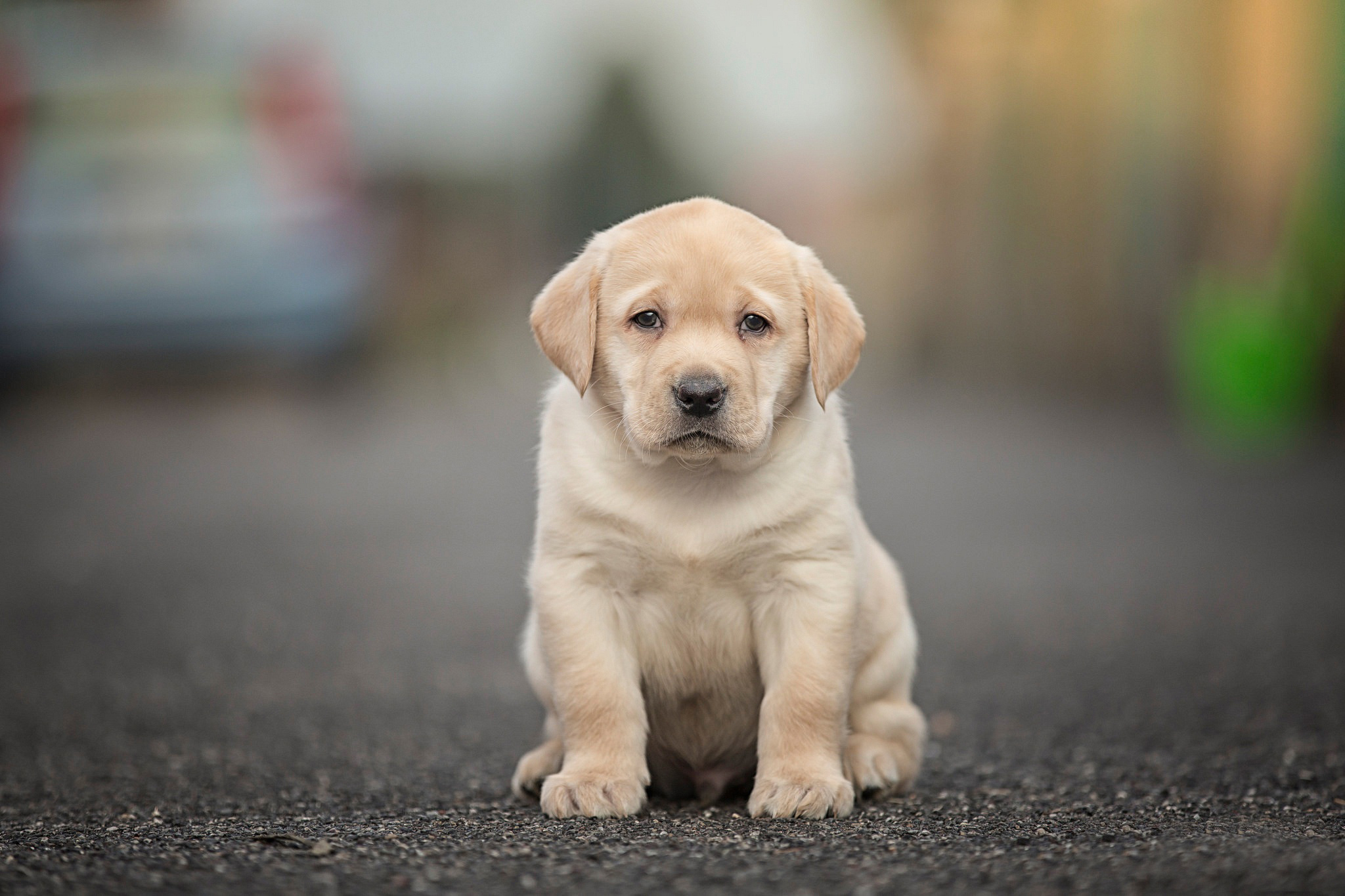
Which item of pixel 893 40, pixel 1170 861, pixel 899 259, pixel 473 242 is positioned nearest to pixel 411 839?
pixel 1170 861

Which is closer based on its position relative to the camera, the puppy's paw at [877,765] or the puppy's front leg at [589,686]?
the puppy's front leg at [589,686]

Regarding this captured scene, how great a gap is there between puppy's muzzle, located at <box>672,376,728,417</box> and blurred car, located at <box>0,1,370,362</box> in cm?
883

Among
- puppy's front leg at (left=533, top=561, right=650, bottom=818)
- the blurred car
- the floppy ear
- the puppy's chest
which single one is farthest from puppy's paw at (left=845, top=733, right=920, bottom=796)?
the blurred car

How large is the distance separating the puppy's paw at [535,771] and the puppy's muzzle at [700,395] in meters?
0.78

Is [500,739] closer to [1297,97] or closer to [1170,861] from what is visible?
[1170,861]

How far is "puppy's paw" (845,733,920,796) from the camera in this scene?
3.28 m

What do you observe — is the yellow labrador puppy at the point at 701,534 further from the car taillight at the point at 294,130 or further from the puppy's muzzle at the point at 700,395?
the car taillight at the point at 294,130

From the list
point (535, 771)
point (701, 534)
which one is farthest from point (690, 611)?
point (535, 771)

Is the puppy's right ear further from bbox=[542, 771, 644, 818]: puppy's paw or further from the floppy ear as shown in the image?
bbox=[542, 771, 644, 818]: puppy's paw

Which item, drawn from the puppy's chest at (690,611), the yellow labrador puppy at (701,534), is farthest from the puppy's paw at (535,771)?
the puppy's chest at (690,611)

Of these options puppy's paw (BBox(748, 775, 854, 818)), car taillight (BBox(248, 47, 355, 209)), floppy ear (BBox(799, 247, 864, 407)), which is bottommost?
puppy's paw (BBox(748, 775, 854, 818))

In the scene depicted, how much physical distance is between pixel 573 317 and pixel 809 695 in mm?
921

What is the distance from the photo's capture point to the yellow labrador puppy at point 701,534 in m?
3.11

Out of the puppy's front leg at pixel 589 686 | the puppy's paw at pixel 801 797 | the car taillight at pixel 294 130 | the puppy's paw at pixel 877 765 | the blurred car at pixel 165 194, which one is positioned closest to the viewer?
the puppy's paw at pixel 801 797
